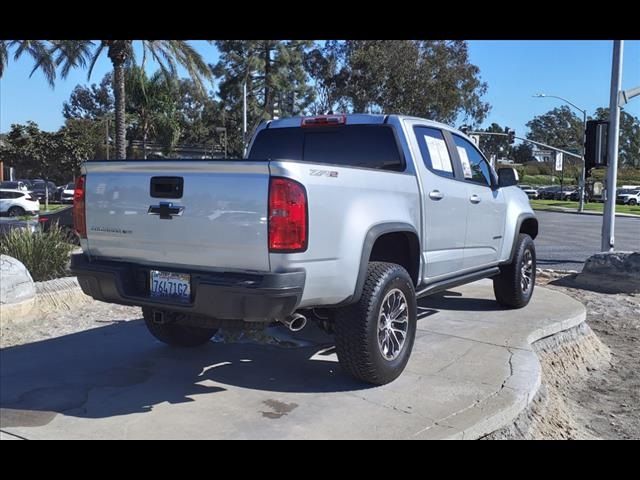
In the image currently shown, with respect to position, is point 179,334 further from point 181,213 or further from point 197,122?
point 197,122

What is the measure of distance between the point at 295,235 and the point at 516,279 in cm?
429

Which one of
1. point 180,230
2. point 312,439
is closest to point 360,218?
point 180,230

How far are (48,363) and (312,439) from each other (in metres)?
2.66

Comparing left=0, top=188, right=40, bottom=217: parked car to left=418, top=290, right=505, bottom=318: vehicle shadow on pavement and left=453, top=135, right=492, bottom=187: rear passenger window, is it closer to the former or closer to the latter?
left=418, top=290, right=505, bottom=318: vehicle shadow on pavement

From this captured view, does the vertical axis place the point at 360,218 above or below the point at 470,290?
above

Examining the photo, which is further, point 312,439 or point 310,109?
point 310,109

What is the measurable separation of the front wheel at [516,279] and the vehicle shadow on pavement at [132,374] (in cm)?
274

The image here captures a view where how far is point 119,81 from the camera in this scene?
16.3m

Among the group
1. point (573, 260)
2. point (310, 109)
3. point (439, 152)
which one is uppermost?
point (310, 109)

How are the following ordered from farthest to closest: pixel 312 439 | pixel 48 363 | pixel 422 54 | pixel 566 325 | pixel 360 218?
1. pixel 422 54
2. pixel 566 325
3. pixel 48 363
4. pixel 360 218
5. pixel 312 439

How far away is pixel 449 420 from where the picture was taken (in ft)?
13.2

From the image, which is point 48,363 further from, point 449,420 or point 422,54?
point 422,54

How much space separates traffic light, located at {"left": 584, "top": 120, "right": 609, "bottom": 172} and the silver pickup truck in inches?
271

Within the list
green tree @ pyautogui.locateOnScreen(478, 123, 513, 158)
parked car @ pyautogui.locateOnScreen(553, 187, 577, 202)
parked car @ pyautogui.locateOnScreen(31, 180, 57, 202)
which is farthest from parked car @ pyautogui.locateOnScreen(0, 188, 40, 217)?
green tree @ pyautogui.locateOnScreen(478, 123, 513, 158)
